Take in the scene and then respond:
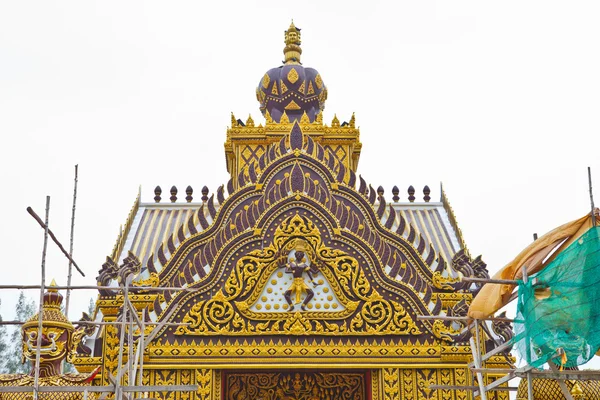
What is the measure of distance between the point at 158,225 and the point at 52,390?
10512 mm

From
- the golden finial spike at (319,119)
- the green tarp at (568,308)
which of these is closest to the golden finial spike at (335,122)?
the golden finial spike at (319,119)

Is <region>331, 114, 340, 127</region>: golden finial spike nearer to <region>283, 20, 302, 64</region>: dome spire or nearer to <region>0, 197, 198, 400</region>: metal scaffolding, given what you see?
<region>283, 20, 302, 64</region>: dome spire

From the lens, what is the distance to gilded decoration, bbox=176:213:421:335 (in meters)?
17.6

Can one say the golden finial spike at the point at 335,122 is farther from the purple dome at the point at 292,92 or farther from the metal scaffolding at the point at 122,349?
the metal scaffolding at the point at 122,349

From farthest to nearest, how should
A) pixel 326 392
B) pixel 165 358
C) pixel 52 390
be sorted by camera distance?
1. pixel 326 392
2. pixel 165 358
3. pixel 52 390

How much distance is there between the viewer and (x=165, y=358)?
17.5 metres

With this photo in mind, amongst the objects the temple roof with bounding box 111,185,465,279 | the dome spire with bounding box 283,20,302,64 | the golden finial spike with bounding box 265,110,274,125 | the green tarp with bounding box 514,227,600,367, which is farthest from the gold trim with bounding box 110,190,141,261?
the green tarp with bounding box 514,227,600,367

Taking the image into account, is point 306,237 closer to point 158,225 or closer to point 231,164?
point 158,225

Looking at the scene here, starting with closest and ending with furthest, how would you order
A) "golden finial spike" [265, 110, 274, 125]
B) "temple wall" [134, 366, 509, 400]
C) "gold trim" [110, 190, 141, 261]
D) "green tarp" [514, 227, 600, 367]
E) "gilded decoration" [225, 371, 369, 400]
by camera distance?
1. "green tarp" [514, 227, 600, 367]
2. "temple wall" [134, 366, 509, 400]
3. "gilded decoration" [225, 371, 369, 400]
4. "gold trim" [110, 190, 141, 261]
5. "golden finial spike" [265, 110, 274, 125]

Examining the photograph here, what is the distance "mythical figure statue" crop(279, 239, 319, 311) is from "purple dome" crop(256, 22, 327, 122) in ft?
30.5

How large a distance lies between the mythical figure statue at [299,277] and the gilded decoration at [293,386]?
1.68m

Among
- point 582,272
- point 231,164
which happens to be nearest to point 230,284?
point 582,272

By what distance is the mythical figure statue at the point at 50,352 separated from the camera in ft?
51.1

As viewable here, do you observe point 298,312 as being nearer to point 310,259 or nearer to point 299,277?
point 299,277
